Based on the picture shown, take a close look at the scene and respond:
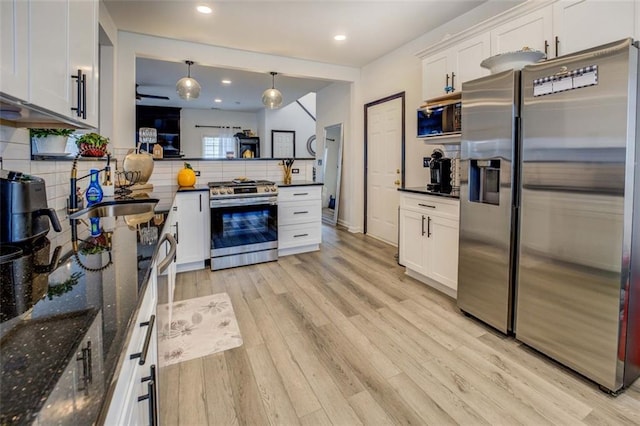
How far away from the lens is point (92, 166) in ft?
8.56

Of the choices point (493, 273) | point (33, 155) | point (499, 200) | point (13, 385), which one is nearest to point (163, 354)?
point (33, 155)

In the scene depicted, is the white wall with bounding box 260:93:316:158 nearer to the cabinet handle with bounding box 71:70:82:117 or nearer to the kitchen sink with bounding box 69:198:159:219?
the kitchen sink with bounding box 69:198:159:219

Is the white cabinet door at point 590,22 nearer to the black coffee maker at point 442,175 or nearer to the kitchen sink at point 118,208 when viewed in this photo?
the black coffee maker at point 442,175

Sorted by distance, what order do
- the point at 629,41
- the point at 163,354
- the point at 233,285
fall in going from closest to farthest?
the point at 629,41 → the point at 163,354 → the point at 233,285

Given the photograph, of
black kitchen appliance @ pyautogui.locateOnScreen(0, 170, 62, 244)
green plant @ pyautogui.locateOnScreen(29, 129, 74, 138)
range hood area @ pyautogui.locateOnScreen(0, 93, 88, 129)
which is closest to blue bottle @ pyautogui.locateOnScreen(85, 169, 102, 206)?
green plant @ pyautogui.locateOnScreen(29, 129, 74, 138)

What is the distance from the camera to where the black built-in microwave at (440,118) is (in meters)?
3.01

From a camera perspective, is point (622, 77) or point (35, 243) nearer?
point (35, 243)

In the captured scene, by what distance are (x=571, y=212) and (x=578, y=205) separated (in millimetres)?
53

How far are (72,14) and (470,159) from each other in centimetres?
246

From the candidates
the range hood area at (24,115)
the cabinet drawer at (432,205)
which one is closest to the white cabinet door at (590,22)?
the cabinet drawer at (432,205)

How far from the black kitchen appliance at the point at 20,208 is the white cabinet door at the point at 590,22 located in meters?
3.15

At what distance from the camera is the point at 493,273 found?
2307 mm

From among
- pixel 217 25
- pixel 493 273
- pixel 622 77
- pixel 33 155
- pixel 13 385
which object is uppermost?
pixel 217 25

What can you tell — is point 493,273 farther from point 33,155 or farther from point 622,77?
point 33,155
